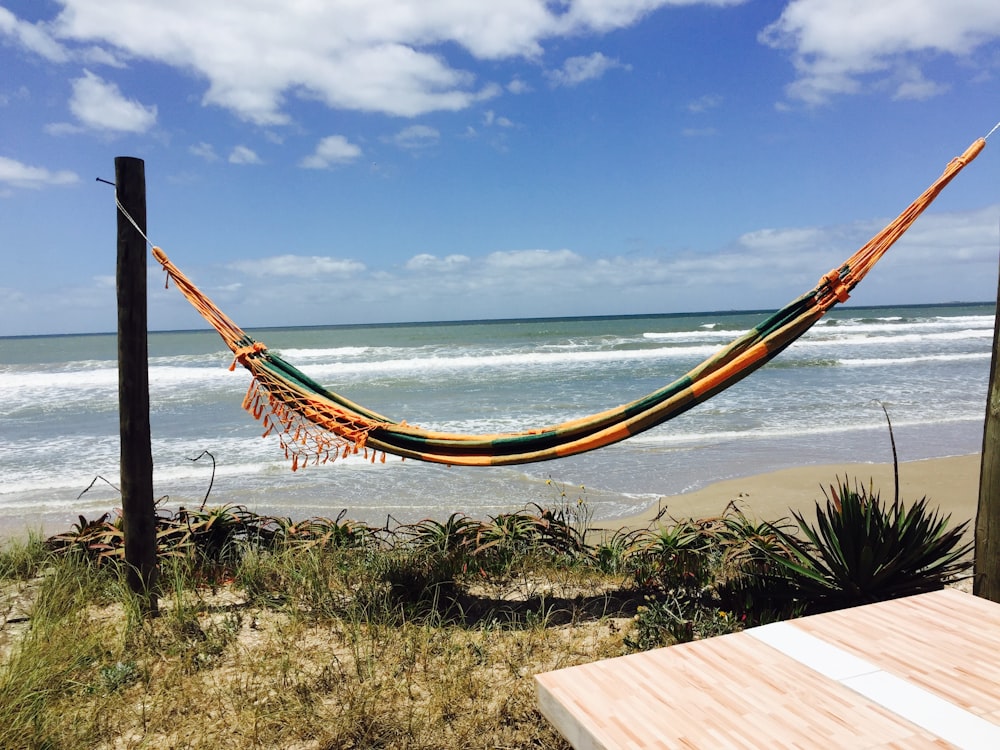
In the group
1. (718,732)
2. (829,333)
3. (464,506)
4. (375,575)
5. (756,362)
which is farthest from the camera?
(829,333)

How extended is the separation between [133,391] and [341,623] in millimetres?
1148

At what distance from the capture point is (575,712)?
1.24 m

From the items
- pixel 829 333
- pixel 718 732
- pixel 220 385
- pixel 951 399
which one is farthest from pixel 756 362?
pixel 829 333

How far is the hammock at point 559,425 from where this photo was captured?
2379 mm

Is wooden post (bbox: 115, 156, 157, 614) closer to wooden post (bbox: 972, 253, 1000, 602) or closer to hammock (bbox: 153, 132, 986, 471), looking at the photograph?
hammock (bbox: 153, 132, 986, 471)

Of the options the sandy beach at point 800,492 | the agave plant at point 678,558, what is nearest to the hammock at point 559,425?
the agave plant at point 678,558

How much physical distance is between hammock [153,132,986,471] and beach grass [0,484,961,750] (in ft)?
1.87

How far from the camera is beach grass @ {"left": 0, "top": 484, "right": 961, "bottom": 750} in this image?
1837 mm

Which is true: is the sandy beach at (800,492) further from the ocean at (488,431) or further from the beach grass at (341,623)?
the beach grass at (341,623)

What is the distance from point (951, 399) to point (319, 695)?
925 centimetres

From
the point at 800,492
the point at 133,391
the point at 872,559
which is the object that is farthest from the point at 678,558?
the point at 800,492

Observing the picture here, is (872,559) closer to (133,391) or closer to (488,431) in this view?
(133,391)

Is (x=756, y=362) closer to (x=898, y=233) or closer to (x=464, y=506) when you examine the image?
(x=898, y=233)

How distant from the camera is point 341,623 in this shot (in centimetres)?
244
